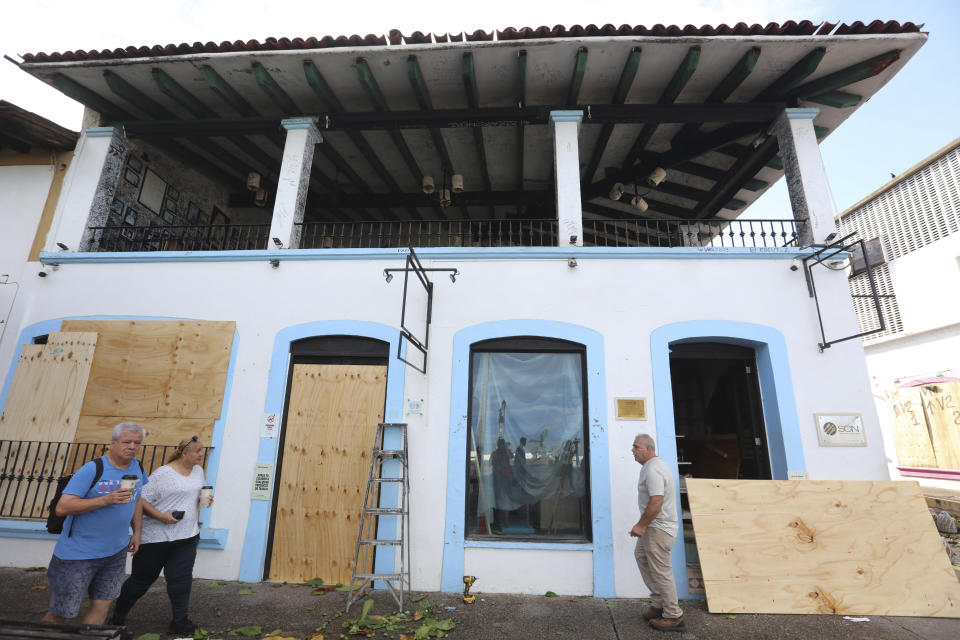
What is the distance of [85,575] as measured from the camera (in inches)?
125

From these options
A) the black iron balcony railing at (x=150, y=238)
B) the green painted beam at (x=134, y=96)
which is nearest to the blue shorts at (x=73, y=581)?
the black iron balcony railing at (x=150, y=238)

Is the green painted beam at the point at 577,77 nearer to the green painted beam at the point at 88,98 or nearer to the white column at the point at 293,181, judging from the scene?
the white column at the point at 293,181

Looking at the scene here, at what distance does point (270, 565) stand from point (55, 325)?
436 cm

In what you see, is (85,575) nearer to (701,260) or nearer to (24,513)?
(24,513)

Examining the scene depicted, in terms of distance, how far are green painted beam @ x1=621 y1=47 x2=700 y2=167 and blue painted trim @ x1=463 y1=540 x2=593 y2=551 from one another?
587 centimetres

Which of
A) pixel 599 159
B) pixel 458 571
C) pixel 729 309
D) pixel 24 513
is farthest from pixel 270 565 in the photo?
pixel 599 159

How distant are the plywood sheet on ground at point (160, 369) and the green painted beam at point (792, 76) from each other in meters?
7.94

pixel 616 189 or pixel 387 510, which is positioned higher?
pixel 616 189

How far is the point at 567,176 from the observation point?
20.5 ft

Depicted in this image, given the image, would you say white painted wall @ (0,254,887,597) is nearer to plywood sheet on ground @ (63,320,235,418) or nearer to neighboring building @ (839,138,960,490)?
plywood sheet on ground @ (63,320,235,418)

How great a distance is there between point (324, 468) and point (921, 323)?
16123 mm

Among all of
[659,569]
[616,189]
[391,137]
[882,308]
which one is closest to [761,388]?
[659,569]

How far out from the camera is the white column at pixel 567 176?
19.8ft

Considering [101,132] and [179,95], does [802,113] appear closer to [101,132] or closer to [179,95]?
[179,95]
